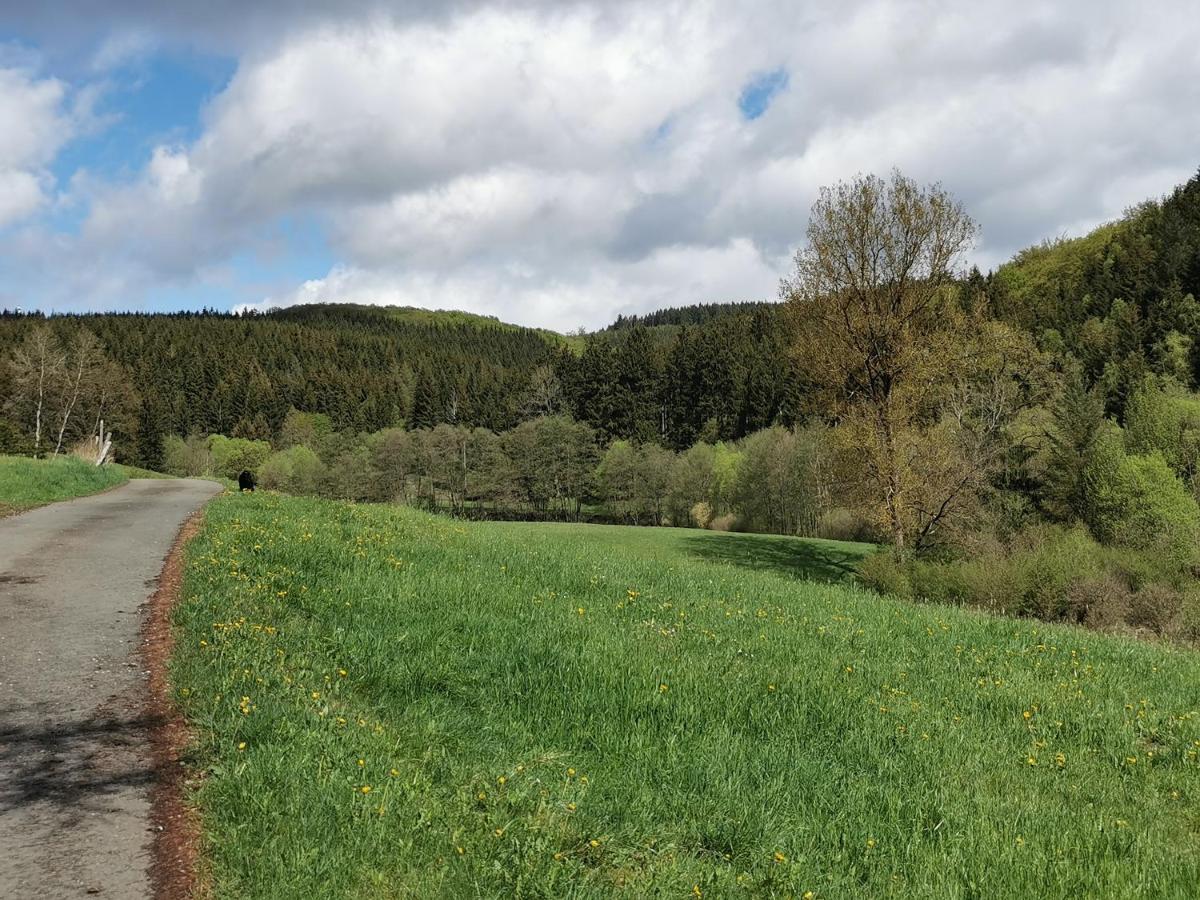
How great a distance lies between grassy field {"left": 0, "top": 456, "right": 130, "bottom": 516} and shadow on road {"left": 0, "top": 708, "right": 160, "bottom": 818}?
1493 centimetres

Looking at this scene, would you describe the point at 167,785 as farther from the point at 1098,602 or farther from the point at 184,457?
the point at 184,457

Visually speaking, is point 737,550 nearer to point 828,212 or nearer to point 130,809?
point 828,212

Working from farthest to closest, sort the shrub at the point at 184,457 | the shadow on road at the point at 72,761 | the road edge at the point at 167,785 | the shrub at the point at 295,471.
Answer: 1. the shrub at the point at 184,457
2. the shrub at the point at 295,471
3. the shadow on road at the point at 72,761
4. the road edge at the point at 167,785

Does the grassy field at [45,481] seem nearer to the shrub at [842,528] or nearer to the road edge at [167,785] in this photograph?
the road edge at [167,785]

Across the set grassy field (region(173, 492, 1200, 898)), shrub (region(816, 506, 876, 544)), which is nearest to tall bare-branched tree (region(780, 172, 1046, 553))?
grassy field (region(173, 492, 1200, 898))

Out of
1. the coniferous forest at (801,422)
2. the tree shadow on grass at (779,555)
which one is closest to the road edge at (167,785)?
the coniferous forest at (801,422)

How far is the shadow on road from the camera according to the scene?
432 centimetres

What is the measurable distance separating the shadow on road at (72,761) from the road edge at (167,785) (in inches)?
3.7

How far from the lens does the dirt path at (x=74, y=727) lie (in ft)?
12.2

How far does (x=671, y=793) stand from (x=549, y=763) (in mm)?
902

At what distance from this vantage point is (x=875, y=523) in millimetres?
26516

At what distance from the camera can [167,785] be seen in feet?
15.0

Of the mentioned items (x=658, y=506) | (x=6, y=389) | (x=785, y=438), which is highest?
(x=6, y=389)

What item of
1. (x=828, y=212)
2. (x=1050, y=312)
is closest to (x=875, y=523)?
(x=828, y=212)
